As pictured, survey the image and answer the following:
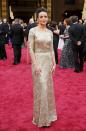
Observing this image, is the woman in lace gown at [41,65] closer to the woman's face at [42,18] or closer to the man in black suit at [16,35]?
the woman's face at [42,18]

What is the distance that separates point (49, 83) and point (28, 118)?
945 millimetres

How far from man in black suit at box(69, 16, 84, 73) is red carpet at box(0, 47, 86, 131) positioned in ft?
1.02

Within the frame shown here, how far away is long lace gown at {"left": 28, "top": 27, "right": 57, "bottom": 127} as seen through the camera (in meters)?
6.64

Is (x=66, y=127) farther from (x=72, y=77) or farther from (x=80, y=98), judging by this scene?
(x=72, y=77)

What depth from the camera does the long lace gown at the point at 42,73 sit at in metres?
6.64

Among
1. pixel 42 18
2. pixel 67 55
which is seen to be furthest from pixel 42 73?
pixel 67 55

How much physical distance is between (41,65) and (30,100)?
7.33 feet

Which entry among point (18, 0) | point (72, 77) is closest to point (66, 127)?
point (72, 77)

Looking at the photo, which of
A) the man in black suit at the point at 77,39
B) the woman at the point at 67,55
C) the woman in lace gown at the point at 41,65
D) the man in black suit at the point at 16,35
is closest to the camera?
the woman in lace gown at the point at 41,65

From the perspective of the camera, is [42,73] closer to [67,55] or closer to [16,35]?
[67,55]

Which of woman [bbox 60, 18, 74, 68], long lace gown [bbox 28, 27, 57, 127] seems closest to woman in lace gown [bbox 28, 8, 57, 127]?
long lace gown [bbox 28, 27, 57, 127]

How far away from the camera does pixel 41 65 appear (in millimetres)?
6695

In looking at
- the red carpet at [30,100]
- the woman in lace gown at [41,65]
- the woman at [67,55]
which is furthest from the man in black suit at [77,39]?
the woman in lace gown at [41,65]

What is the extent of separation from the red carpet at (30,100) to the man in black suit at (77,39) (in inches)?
12.2
